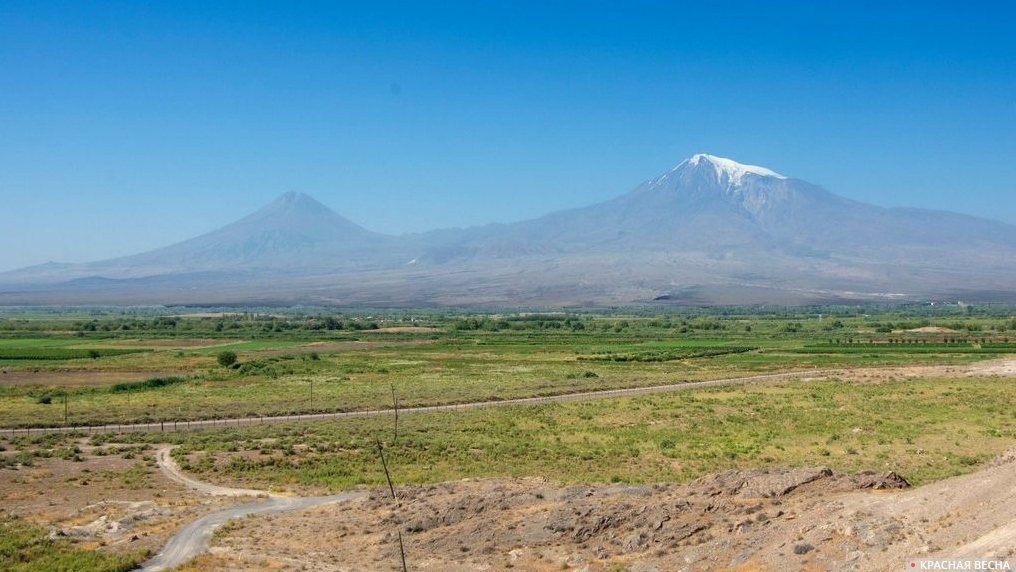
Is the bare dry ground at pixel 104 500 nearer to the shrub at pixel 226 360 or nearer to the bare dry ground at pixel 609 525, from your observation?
the bare dry ground at pixel 609 525

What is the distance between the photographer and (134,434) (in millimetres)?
37844

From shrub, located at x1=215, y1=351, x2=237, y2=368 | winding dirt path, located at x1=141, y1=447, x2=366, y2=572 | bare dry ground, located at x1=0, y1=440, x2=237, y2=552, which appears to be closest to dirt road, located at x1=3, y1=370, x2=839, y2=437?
bare dry ground, located at x1=0, y1=440, x2=237, y2=552

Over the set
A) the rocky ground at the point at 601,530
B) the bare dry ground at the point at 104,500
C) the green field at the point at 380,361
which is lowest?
the green field at the point at 380,361

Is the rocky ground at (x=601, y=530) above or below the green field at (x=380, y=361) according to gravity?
above

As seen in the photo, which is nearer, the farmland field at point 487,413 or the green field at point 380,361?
the farmland field at point 487,413

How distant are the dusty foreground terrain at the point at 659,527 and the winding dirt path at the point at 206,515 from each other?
0.66 m

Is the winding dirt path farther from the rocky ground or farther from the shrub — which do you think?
the shrub

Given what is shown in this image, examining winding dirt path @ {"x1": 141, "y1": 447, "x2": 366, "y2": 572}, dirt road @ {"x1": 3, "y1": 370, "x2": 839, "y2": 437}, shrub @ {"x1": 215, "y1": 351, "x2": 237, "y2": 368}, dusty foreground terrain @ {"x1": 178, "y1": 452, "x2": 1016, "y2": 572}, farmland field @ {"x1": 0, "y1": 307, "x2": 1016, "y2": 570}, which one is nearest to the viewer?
dusty foreground terrain @ {"x1": 178, "y1": 452, "x2": 1016, "y2": 572}

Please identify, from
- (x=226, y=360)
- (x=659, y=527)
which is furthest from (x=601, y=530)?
(x=226, y=360)

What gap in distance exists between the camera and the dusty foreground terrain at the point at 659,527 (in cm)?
1547

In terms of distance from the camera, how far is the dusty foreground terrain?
15.5m

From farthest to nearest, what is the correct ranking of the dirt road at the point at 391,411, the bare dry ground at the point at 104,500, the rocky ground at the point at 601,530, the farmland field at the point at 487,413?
the dirt road at the point at 391,411 < the farmland field at the point at 487,413 < the bare dry ground at the point at 104,500 < the rocky ground at the point at 601,530

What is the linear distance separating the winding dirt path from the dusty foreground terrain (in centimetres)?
66

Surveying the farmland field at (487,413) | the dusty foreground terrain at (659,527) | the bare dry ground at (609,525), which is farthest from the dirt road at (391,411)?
the dusty foreground terrain at (659,527)
